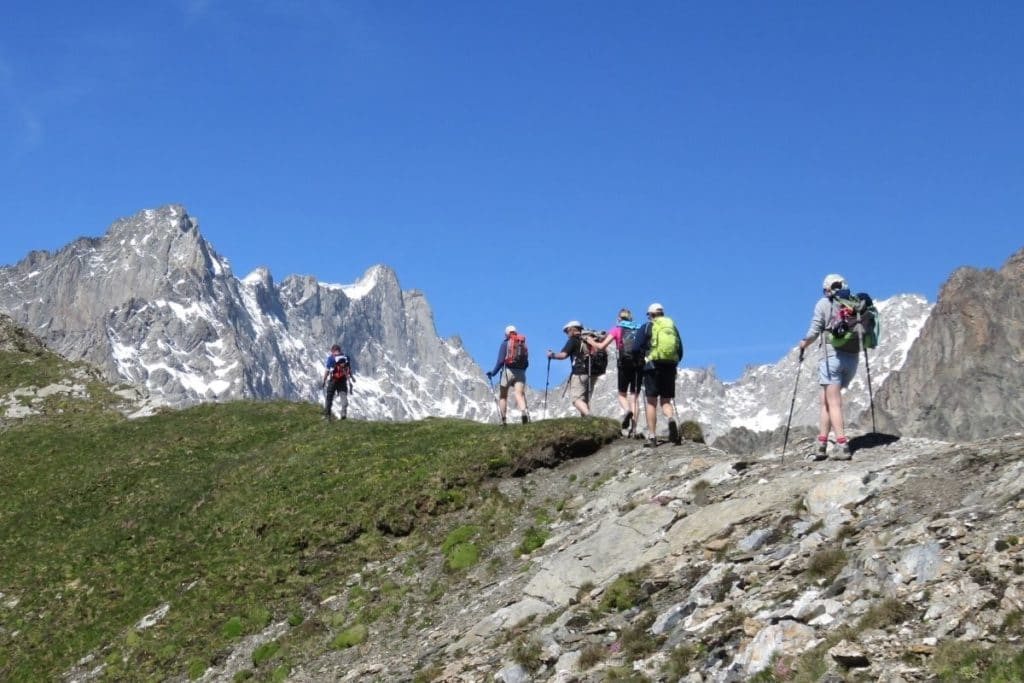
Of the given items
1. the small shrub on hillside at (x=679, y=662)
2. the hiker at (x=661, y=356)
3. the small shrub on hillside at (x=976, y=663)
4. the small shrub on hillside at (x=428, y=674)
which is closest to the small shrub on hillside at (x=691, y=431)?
the hiker at (x=661, y=356)

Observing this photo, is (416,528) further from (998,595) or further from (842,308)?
(998,595)

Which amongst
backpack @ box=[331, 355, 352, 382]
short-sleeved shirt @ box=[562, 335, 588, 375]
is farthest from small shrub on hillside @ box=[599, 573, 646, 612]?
backpack @ box=[331, 355, 352, 382]

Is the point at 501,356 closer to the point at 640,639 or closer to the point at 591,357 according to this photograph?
the point at 591,357

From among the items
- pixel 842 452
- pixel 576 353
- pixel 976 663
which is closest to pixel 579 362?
pixel 576 353

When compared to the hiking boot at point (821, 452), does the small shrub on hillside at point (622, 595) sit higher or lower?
lower

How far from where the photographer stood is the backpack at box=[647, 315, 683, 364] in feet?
86.0

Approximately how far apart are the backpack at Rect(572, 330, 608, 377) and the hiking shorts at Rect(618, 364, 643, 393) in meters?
1.63

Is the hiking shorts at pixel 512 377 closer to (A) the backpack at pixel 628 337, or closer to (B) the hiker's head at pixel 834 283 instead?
(A) the backpack at pixel 628 337

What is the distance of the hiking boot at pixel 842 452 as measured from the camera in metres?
21.2

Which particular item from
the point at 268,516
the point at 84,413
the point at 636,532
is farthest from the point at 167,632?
the point at 84,413

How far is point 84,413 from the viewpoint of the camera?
45.9 m

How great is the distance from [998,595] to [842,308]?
10.2m

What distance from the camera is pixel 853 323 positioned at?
69.7ft

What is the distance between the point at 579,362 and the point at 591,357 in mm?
522
